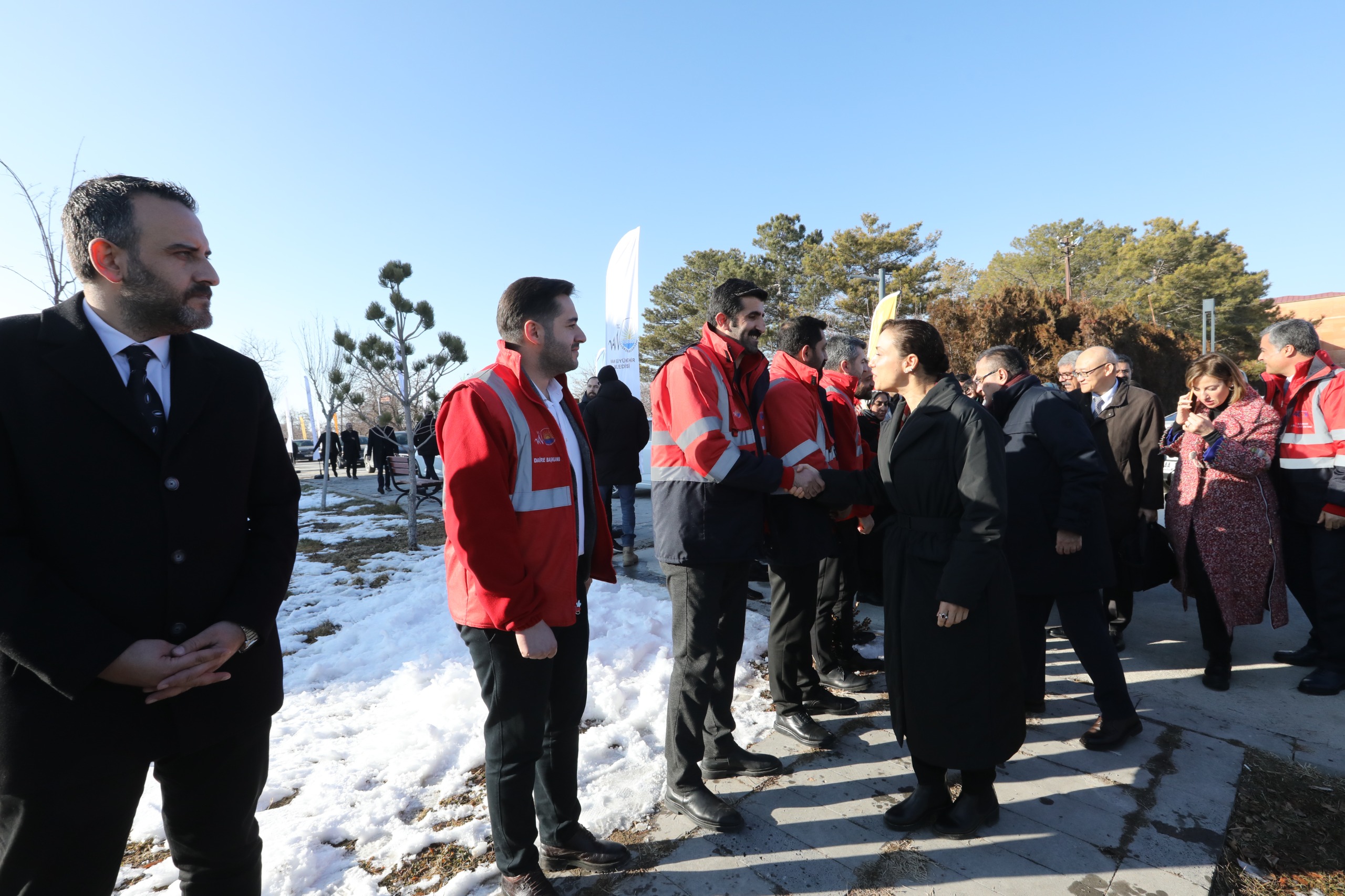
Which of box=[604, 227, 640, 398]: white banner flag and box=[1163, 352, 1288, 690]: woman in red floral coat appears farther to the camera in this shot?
box=[604, 227, 640, 398]: white banner flag

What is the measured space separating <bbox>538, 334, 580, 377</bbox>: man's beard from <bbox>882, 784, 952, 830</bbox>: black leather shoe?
2154 millimetres

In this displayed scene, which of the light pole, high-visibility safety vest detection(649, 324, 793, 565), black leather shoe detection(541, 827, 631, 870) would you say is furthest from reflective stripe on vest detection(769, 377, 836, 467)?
the light pole

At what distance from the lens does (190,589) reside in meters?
1.64

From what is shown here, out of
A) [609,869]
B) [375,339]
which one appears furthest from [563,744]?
[375,339]

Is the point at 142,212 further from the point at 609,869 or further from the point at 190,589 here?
the point at 609,869

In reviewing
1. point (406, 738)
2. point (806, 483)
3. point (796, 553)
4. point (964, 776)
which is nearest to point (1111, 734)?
point (964, 776)

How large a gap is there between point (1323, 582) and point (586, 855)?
460cm

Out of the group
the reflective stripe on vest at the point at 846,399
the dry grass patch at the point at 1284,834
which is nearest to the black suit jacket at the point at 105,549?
the reflective stripe on vest at the point at 846,399

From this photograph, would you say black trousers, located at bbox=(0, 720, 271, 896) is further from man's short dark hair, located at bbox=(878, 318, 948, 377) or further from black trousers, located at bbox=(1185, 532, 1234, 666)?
black trousers, located at bbox=(1185, 532, 1234, 666)

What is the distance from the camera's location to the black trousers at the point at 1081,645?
3.27 meters

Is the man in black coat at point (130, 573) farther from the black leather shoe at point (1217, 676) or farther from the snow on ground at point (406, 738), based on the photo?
the black leather shoe at point (1217, 676)

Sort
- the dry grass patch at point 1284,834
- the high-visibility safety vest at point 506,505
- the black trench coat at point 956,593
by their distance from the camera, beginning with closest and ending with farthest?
the high-visibility safety vest at point 506,505 < the dry grass patch at point 1284,834 < the black trench coat at point 956,593

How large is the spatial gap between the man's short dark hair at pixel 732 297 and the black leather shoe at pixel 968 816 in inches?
87.7

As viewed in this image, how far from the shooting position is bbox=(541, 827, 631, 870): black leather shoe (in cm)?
239
